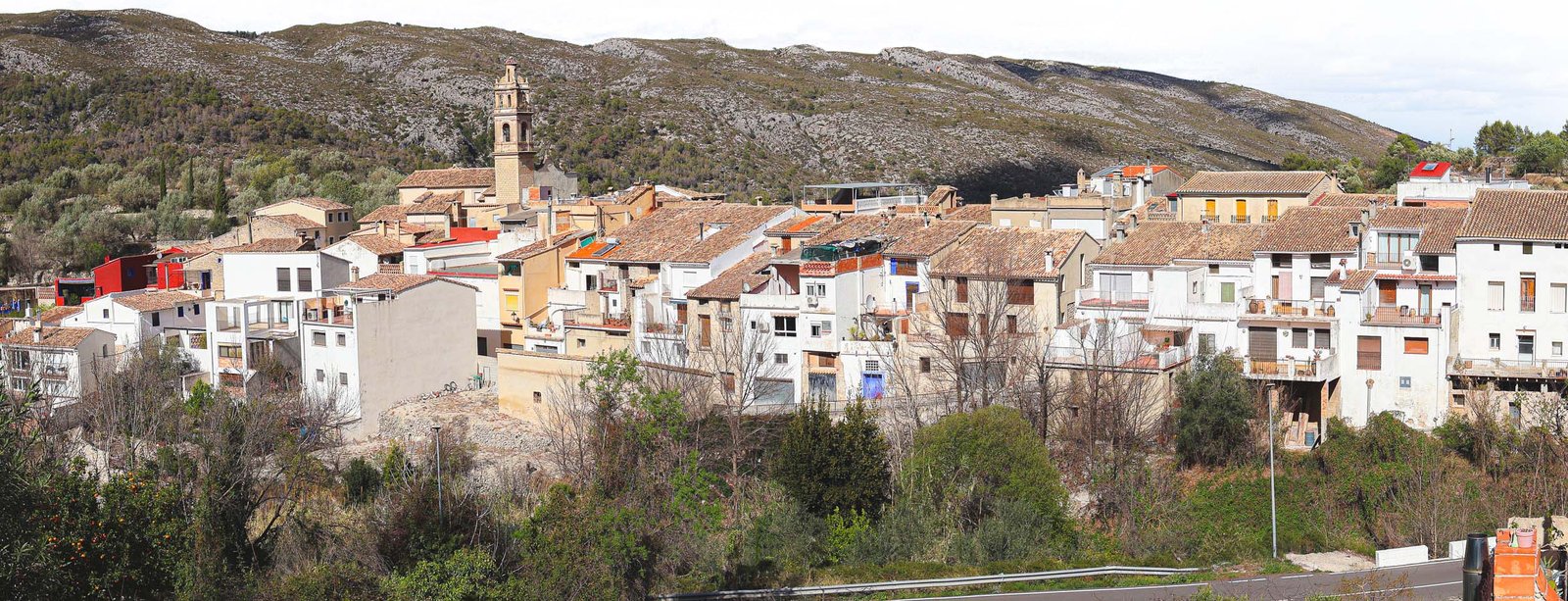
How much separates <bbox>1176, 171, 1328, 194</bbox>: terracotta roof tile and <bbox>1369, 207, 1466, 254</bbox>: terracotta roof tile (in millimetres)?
7310

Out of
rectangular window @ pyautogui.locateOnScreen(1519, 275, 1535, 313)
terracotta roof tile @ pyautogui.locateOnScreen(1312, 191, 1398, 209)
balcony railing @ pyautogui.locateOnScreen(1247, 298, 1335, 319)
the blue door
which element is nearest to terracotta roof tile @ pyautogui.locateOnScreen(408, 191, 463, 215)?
the blue door

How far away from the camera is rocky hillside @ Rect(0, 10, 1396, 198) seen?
269 ft

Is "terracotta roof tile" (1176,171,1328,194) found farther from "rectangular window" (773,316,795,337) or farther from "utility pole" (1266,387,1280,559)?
"rectangular window" (773,316,795,337)

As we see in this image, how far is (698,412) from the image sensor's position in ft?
104

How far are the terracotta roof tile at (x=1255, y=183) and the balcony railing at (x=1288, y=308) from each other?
9487 millimetres

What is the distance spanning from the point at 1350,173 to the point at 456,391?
35914mm

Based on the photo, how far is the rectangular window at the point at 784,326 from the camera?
33.5m

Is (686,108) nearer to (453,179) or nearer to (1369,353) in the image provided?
(453,179)

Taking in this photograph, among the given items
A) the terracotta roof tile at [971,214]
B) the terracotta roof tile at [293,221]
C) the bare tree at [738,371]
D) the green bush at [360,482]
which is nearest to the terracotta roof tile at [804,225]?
the terracotta roof tile at [971,214]

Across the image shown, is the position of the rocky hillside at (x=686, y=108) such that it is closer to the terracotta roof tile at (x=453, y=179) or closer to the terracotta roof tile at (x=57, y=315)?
the terracotta roof tile at (x=453, y=179)

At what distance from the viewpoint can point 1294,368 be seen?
96.0 ft

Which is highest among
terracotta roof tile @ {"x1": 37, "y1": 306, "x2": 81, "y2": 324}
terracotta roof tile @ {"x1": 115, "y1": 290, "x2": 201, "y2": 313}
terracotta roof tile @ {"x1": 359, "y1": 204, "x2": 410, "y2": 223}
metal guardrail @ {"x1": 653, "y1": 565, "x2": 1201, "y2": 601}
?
terracotta roof tile @ {"x1": 359, "y1": 204, "x2": 410, "y2": 223}

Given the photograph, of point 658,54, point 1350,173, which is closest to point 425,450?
point 1350,173

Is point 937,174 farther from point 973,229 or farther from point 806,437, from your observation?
point 806,437
